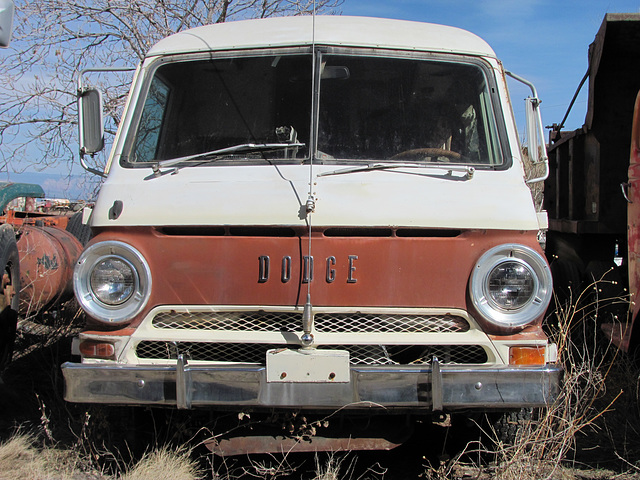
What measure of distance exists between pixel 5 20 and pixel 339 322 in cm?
242

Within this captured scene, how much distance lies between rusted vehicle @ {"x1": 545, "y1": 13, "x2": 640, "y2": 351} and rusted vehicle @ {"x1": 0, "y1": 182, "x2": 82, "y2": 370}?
14.5 ft

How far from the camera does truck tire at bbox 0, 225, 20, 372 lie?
4617mm

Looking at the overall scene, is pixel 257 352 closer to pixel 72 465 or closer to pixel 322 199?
pixel 322 199

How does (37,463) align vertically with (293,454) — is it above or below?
above

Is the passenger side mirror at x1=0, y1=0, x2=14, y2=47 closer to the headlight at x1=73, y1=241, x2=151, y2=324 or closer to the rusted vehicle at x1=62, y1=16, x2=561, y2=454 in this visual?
the rusted vehicle at x1=62, y1=16, x2=561, y2=454

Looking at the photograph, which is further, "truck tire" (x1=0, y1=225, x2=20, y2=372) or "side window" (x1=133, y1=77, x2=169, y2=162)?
"truck tire" (x1=0, y1=225, x2=20, y2=372)

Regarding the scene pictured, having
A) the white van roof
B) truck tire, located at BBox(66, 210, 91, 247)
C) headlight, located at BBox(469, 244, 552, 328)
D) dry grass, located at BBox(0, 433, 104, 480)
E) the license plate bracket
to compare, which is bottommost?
dry grass, located at BBox(0, 433, 104, 480)

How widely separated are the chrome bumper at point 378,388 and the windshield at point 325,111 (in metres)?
1.19

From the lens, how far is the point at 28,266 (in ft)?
18.3

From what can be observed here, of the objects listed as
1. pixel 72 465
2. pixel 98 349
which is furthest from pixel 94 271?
pixel 72 465

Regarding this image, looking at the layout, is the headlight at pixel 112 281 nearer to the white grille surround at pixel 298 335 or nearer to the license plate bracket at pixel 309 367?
the white grille surround at pixel 298 335

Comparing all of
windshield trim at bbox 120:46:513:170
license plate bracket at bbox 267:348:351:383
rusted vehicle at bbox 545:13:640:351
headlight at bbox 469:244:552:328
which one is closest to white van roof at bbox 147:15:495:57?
windshield trim at bbox 120:46:513:170

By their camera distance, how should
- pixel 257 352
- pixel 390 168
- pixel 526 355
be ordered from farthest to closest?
1. pixel 390 168
2. pixel 257 352
3. pixel 526 355

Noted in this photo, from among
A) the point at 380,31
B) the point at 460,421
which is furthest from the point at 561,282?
the point at 380,31
